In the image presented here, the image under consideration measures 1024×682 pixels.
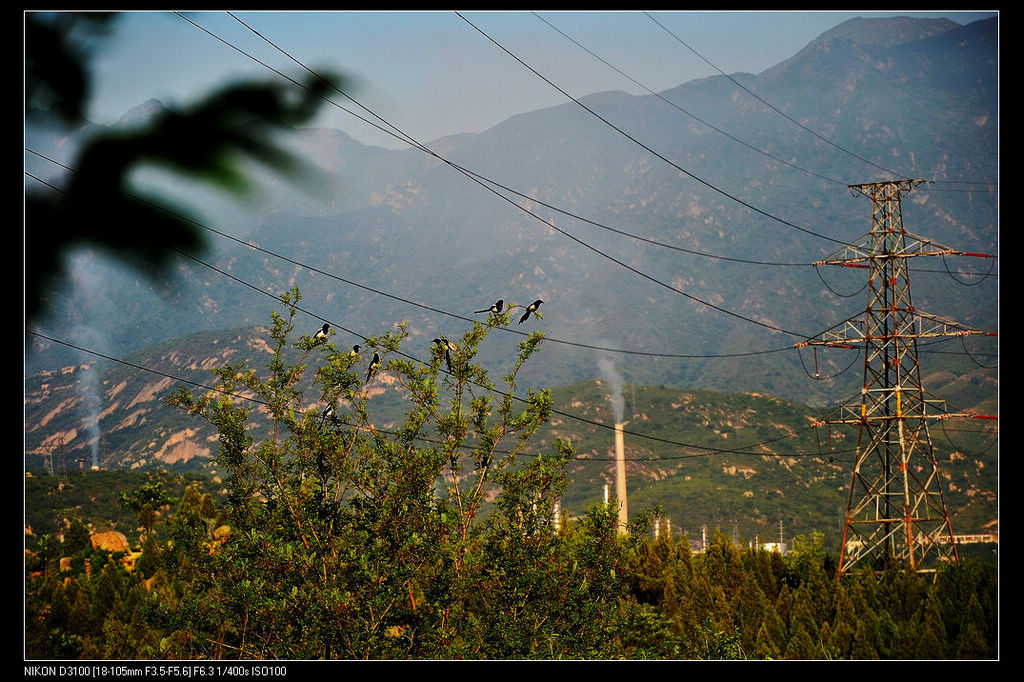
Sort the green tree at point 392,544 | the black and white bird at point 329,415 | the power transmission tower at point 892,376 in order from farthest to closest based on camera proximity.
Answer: the power transmission tower at point 892,376, the black and white bird at point 329,415, the green tree at point 392,544

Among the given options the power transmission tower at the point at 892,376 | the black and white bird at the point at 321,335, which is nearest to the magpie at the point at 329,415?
the black and white bird at the point at 321,335

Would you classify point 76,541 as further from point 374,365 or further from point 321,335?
point 374,365

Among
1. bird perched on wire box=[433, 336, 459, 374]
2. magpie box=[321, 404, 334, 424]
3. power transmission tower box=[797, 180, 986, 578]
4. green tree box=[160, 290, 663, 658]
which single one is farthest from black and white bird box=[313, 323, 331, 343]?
power transmission tower box=[797, 180, 986, 578]

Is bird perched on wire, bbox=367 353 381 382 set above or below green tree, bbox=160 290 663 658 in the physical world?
above

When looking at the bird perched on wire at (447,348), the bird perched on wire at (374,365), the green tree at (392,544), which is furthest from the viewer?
the bird perched on wire at (447,348)

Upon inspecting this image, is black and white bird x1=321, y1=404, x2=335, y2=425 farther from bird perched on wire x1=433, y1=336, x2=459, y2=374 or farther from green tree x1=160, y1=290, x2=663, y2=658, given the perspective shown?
bird perched on wire x1=433, y1=336, x2=459, y2=374

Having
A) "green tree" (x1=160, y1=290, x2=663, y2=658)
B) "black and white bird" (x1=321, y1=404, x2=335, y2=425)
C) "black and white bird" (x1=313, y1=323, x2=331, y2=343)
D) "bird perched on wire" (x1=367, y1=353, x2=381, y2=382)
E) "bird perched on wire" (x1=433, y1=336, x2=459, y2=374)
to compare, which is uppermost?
"black and white bird" (x1=313, y1=323, x2=331, y2=343)

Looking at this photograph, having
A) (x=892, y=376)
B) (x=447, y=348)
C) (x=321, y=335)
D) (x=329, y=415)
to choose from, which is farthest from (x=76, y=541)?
(x=892, y=376)

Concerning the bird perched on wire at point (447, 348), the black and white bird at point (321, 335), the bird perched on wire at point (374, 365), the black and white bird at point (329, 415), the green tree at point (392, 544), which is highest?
the black and white bird at point (321, 335)

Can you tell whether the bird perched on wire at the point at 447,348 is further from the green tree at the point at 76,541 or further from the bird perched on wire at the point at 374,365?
the green tree at the point at 76,541

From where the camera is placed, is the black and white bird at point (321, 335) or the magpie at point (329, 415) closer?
the magpie at point (329, 415)

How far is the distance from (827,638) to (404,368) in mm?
16593

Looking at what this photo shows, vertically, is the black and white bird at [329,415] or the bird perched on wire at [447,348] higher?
the bird perched on wire at [447,348]
